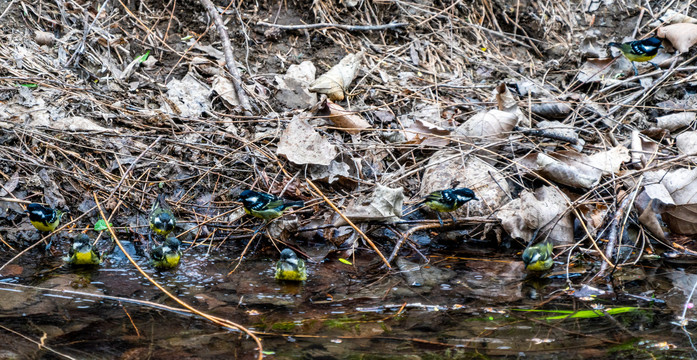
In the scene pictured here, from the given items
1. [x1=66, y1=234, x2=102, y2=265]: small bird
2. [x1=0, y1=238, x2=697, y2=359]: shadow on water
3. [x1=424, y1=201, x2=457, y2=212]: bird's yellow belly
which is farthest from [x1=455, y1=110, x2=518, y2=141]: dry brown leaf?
[x1=66, y1=234, x2=102, y2=265]: small bird

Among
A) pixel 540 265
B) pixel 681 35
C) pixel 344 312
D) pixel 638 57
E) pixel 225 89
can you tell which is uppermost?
pixel 681 35

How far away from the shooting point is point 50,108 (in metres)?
5.85

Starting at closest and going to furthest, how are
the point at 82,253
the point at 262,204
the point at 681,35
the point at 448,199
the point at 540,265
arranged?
the point at 82,253
the point at 540,265
the point at 262,204
the point at 448,199
the point at 681,35

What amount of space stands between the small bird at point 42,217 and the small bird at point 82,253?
32 centimetres

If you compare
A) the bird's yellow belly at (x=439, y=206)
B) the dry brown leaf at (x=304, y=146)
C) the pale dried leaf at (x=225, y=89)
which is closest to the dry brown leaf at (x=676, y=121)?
the bird's yellow belly at (x=439, y=206)

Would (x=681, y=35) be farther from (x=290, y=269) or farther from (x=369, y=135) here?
(x=290, y=269)

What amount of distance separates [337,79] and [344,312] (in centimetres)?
386

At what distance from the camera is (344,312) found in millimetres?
3621

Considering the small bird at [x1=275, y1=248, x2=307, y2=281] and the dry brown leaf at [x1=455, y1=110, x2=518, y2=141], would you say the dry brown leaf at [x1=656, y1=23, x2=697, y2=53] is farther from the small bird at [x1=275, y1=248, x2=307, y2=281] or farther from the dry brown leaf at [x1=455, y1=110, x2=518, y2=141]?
the small bird at [x1=275, y1=248, x2=307, y2=281]

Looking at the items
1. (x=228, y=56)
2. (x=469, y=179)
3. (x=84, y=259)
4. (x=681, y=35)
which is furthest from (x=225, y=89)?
(x=681, y=35)

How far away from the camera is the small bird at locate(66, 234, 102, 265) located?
427 centimetres

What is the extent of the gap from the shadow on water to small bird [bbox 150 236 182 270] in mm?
77

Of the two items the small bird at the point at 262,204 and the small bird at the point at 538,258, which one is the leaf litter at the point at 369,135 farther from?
the small bird at the point at 262,204

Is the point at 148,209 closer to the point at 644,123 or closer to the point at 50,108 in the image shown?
the point at 50,108
